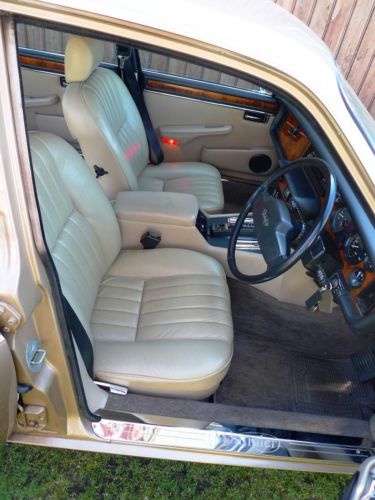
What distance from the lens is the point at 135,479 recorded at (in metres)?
1.60

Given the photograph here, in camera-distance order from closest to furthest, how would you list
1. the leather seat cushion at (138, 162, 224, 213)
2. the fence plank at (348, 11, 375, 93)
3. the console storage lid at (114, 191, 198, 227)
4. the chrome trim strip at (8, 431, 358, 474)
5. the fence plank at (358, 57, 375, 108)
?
the chrome trim strip at (8, 431, 358, 474) → the console storage lid at (114, 191, 198, 227) → the leather seat cushion at (138, 162, 224, 213) → the fence plank at (348, 11, 375, 93) → the fence plank at (358, 57, 375, 108)

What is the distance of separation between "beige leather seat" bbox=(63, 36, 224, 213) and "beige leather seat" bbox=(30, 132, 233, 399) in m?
0.38

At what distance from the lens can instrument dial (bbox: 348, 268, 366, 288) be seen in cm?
137

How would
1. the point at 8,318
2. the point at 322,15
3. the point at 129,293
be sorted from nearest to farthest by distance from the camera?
1. the point at 8,318
2. the point at 129,293
3. the point at 322,15

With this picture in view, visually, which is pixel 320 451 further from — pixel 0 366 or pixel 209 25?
pixel 209 25

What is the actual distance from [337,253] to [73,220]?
3.18 feet

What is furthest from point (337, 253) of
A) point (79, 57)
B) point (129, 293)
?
point (79, 57)

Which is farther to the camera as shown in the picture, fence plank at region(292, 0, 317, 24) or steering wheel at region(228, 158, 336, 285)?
fence plank at region(292, 0, 317, 24)

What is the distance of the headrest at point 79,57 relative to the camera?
1.56 m

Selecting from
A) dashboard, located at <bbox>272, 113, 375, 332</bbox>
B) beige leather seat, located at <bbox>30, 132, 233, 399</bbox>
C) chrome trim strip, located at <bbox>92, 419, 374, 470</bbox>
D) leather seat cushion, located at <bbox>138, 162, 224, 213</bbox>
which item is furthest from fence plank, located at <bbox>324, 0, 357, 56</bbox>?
chrome trim strip, located at <bbox>92, 419, 374, 470</bbox>

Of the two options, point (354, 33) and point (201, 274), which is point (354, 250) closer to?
point (201, 274)

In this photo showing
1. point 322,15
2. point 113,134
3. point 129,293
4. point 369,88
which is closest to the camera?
point 129,293

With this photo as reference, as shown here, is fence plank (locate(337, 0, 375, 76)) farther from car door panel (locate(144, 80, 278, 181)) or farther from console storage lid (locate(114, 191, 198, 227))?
console storage lid (locate(114, 191, 198, 227))

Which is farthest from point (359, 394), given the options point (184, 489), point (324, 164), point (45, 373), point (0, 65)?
point (0, 65)
